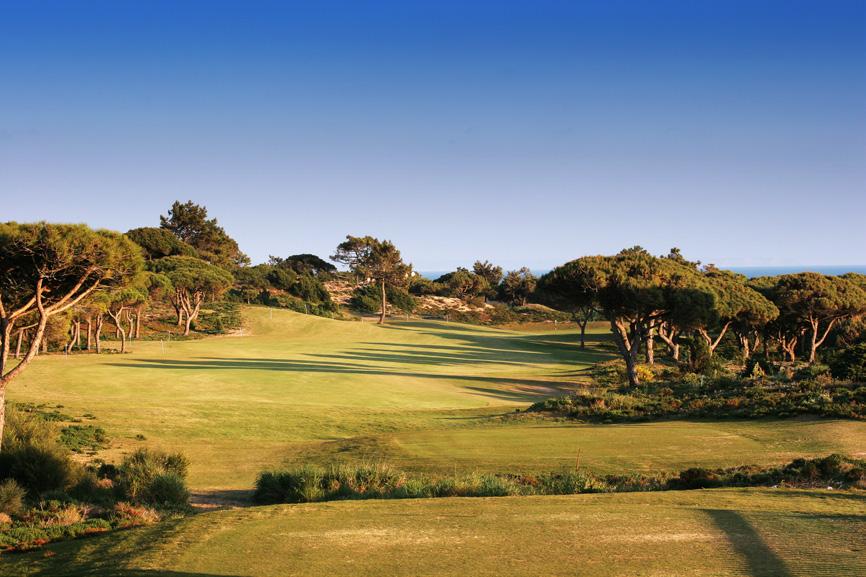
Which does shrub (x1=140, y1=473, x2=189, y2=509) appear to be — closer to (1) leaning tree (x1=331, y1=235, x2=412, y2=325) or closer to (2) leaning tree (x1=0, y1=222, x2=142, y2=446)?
(2) leaning tree (x1=0, y1=222, x2=142, y2=446)

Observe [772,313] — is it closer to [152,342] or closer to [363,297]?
[152,342]

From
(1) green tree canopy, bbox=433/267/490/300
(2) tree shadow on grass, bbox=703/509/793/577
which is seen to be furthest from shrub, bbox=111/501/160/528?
(1) green tree canopy, bbox=433/267/490/300

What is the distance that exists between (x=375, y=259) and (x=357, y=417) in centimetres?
6389

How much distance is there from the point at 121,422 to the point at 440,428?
1185 centimetres

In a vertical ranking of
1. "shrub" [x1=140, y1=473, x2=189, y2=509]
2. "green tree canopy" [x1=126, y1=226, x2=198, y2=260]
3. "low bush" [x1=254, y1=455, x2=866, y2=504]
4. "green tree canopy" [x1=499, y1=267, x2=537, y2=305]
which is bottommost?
"shrub" [x1=140, y1=473, x2=189, y2=509]

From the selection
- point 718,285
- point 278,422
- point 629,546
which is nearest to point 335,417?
point 278,422

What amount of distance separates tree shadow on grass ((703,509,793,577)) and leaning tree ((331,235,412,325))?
7878 cm

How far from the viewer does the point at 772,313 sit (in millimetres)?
48375

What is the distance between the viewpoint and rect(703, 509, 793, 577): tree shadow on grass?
7.23m

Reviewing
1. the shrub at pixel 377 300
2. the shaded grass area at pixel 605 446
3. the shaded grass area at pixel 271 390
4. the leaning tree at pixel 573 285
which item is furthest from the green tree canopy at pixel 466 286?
the shaded grass area at pixel 605 446

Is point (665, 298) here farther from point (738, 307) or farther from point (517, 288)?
point (517, 288)

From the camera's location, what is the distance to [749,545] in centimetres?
816

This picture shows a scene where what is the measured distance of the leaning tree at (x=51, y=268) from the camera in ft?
55.2

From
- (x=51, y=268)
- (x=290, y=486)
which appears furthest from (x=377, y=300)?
(x=290, y=486)
